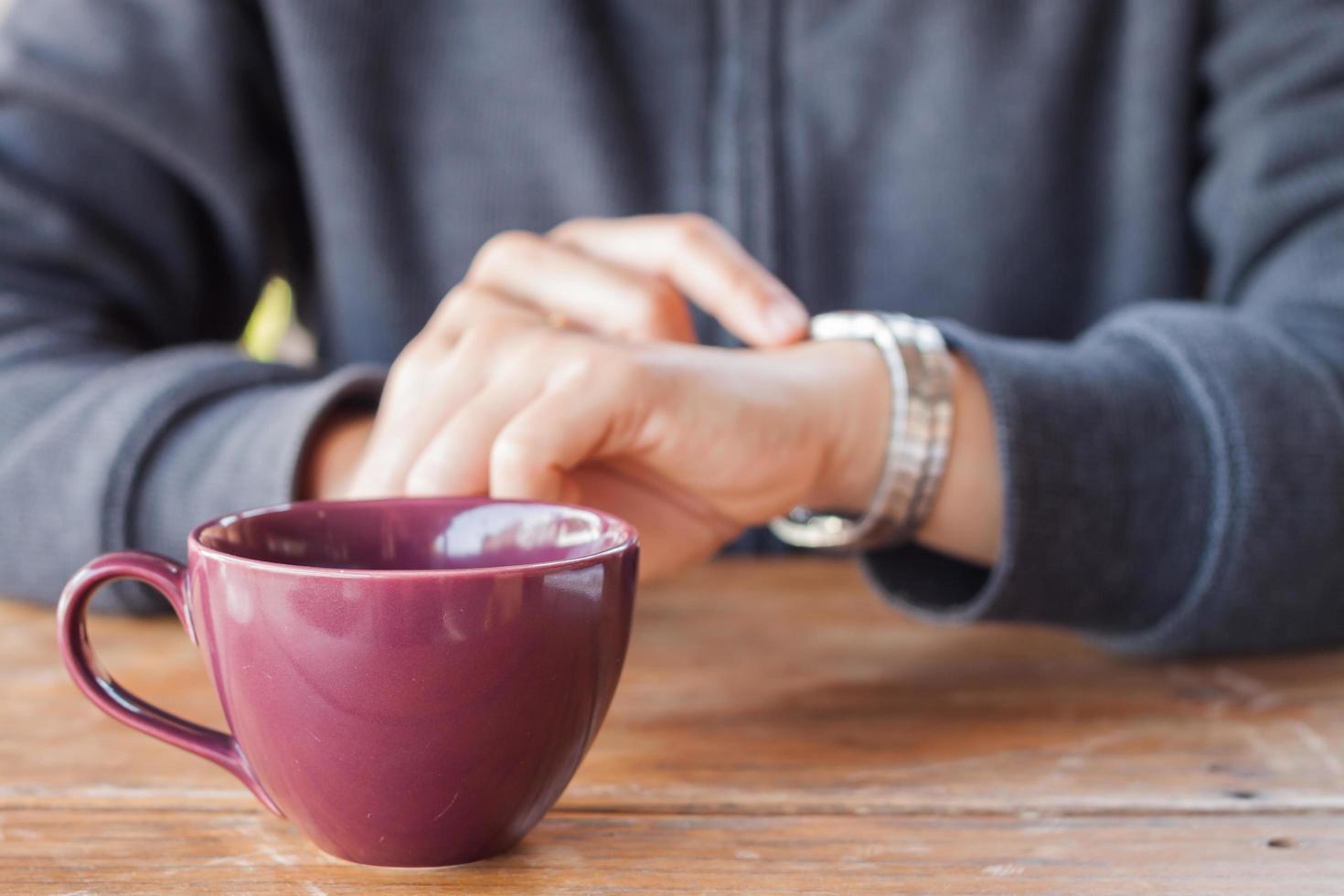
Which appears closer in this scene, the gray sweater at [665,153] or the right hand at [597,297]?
the right hand at [597,297]

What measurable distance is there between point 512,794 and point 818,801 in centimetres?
12

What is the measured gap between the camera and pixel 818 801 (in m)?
0.42

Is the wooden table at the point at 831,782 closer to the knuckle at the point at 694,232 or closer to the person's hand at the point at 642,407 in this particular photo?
the person's hand at the point at 642,407

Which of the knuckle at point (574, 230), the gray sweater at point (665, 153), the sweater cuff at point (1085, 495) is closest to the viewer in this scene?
the sweater cuff at point (1085, 495)

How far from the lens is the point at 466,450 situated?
1.68 ft

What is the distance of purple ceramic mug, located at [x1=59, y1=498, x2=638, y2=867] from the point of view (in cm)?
32

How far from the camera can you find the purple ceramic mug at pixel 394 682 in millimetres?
317

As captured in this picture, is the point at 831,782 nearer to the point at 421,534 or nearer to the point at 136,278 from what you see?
the point at 421,534

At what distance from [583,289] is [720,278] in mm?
90

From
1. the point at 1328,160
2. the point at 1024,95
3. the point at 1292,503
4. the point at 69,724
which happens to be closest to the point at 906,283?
the point at 1024,95

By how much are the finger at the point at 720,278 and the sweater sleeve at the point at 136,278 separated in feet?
0.62

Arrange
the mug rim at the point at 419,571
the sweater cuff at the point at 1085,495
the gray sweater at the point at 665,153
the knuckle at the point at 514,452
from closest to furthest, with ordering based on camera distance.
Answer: the mug rim at the point at 419,571 < the knuckle at the point at 514,452 < the sweater cuff at the point at 1085,495 < the gray sweater at the point at 665,153

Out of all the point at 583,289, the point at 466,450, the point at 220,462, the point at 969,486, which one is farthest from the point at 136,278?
the point at 969,486

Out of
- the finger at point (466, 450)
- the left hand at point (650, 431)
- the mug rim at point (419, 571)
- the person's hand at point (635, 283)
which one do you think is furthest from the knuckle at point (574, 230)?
the mug rim at point (419, 571)
